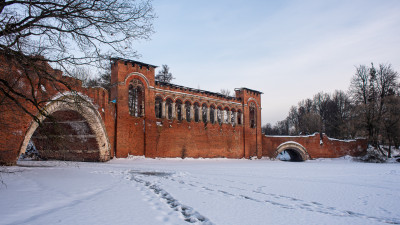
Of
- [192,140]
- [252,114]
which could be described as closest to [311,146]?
[252,114]

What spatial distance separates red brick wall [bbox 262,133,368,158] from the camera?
2922cm

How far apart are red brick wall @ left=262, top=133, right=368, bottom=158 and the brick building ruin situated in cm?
12

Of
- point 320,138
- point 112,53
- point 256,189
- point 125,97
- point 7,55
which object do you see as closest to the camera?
point 7,55

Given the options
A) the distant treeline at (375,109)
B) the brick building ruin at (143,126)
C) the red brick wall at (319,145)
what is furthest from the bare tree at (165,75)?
the distant treeline at (375,109)

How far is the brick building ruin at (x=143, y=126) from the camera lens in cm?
1285

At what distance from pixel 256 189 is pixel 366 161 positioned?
2346 centimetres

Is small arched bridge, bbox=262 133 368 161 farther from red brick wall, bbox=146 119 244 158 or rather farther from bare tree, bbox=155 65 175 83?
bare tree, bbox=155 65 175 83

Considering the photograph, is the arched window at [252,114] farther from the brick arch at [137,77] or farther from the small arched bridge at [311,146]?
the brick arch at [137,77]

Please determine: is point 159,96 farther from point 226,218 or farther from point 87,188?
point 226,218

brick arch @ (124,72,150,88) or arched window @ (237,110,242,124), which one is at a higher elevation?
brick arch @ (124,72,150,88)

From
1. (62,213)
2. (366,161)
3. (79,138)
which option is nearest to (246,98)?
(366,161)

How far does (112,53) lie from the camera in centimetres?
650

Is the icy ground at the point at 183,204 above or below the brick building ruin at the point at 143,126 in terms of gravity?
below

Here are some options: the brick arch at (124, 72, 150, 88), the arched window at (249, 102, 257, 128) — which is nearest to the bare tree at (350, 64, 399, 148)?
the arched window at (249, 102, 257, 128)
